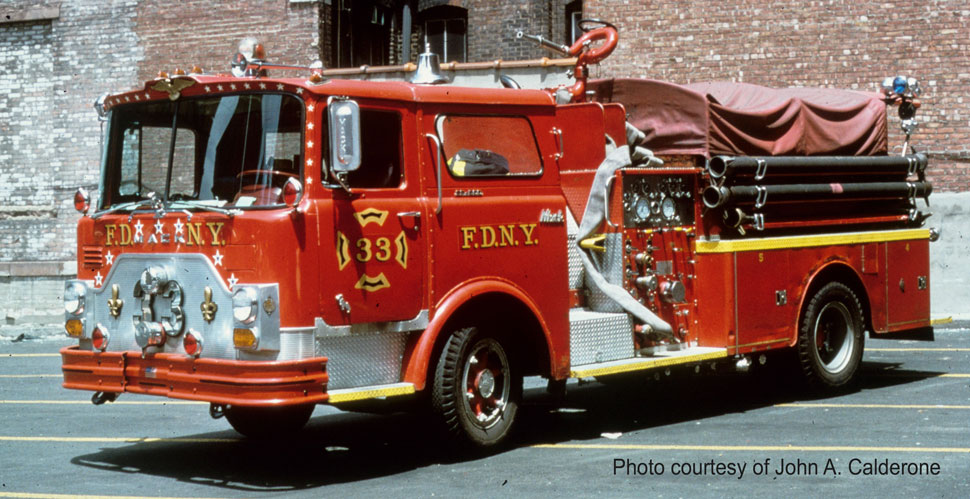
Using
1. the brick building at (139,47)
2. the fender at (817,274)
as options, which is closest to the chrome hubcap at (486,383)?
the fender at (817,274)

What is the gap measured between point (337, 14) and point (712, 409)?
12.4m

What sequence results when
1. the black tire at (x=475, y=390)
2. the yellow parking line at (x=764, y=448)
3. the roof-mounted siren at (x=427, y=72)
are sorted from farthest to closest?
1. the roof-mounted siren at (x=427, y=72)
2. the yellow parking line at (x=764, y=448)
3. the black tire at (x=475, y=390)

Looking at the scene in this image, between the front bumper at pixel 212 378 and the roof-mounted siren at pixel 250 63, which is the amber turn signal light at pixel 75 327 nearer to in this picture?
the front bumper at pixel 212 378

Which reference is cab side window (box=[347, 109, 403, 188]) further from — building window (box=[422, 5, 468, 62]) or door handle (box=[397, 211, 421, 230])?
building window (box=[422, 5, 468, 62])

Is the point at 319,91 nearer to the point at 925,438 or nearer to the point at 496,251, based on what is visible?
the point at 496,251


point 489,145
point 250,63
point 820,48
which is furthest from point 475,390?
point 820,48

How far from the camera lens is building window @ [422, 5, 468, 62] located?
70.8ft

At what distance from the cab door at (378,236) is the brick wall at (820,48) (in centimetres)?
1149

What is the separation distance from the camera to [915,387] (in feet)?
36.4

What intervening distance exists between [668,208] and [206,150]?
12.3 ft

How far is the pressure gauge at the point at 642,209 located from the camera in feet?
31.5

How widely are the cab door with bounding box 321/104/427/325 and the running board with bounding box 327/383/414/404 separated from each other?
397mm

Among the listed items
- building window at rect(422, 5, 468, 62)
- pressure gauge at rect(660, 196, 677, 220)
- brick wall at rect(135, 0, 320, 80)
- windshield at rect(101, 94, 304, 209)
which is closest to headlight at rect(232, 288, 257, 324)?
windshield at rect(101, 94, 304, 209)

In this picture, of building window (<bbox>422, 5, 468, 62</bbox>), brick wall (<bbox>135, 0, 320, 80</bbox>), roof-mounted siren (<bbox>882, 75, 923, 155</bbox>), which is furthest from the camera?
building window (<bbox>422, 5, 468, 62</bbox>)
